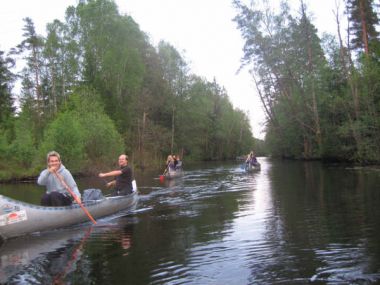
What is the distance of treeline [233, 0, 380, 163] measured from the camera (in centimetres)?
3139

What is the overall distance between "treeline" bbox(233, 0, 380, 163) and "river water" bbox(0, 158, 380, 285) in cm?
2081

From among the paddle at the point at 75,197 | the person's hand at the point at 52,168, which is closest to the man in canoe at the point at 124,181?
the paddle at the point at 75,197

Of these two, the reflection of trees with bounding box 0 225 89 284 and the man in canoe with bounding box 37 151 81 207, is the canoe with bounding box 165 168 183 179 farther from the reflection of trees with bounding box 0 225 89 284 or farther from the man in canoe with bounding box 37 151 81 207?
the reflection of trees with bounding box 0 225 89 284

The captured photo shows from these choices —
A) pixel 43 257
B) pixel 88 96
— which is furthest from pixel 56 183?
pixel 88 96

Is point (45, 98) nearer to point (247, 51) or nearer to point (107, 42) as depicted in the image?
point (107, 42)

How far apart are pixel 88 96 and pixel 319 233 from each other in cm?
2983

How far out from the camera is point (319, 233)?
8180mm

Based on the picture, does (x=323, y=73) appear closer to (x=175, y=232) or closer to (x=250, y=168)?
(x=250, y=168)

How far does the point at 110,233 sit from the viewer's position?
923 centimetres

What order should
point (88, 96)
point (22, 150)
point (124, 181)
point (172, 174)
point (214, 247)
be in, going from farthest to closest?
1. point (88, 96)
2. point (22, 150)
3. point (172, 174)
4. point (124, 181)
5. point (214, 247)

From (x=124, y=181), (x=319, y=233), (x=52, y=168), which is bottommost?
(x=319, y=233)

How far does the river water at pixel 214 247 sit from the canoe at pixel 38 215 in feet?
0.68

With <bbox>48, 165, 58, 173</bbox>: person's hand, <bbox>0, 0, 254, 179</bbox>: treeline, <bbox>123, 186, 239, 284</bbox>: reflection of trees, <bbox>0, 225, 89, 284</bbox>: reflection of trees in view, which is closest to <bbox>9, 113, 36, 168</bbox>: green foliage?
<bbox>0, 0, 254, 179</bbox>: treeline

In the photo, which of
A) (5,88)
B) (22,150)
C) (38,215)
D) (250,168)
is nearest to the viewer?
(38,215)
